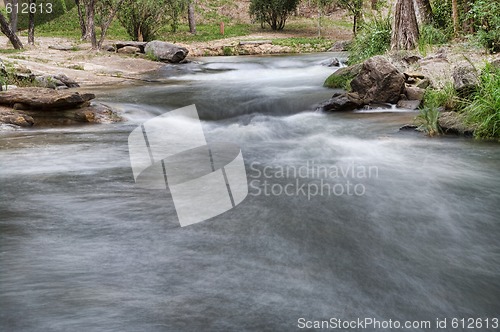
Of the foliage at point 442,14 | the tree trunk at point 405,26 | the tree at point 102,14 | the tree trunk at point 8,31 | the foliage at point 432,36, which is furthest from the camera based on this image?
the tree at point 102,14

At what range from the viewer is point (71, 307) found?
9.85 ft

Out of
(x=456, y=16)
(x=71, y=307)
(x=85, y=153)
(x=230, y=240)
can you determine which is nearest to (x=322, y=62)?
(x=456, y=16)

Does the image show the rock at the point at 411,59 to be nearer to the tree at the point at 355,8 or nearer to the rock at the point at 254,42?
the tree at the point at 355,8

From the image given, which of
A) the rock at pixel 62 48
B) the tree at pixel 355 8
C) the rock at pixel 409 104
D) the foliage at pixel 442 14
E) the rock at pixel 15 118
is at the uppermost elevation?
the tree at pixel 355 8

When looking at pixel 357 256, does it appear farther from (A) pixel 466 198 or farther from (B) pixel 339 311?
(A) pixel 466 198

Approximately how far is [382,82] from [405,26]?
4382 millimetres

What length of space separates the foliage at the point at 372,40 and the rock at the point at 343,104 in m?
5.28

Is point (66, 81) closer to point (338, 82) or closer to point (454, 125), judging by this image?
point (338, 82)

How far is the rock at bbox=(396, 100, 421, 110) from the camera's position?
10.6m

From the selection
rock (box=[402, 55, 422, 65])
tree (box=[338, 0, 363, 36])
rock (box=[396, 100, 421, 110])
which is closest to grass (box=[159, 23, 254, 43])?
tree (box=[338, 0, 363, 36])

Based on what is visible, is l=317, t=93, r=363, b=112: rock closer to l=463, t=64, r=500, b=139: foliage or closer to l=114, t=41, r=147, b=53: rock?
l=463, t=64, r=500, b=139: foliage

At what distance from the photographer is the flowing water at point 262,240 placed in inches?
120

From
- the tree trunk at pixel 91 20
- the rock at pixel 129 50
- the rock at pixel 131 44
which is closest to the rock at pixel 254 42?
the rock at pixel 131 44

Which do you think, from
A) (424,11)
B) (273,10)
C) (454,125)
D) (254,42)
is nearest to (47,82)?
(454,125)
